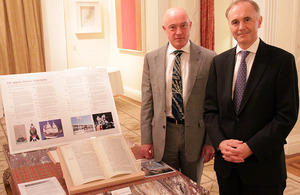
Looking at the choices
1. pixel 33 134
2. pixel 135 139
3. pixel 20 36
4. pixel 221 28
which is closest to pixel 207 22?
pixel 221 28

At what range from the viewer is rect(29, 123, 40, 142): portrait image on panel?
2145 millimetres

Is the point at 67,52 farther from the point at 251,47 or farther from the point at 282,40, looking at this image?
the point at 251,47

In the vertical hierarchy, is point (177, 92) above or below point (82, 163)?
above

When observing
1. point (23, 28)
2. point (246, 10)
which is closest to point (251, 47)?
point (246, 10)

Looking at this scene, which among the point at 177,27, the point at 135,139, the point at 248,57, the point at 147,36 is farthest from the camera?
the point at 147,36

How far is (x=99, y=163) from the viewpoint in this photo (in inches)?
68.4

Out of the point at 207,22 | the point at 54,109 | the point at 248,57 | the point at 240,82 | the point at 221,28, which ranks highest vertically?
the point at 207,22

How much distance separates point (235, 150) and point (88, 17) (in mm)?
7431

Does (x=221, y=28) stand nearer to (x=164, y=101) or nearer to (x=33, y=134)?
(x=164, y=101)

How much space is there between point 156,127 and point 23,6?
6.12m

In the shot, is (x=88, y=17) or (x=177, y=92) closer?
(x=177, y=92)

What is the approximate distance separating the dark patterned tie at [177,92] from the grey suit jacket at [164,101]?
0.04 metres

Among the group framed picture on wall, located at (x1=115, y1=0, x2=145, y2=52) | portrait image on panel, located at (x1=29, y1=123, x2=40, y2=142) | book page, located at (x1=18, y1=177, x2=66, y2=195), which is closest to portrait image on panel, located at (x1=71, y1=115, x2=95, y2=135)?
portrait image on panel, located at (x1=29, y1=123, x2=40, y2=142)

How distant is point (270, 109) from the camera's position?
5.57 ft
